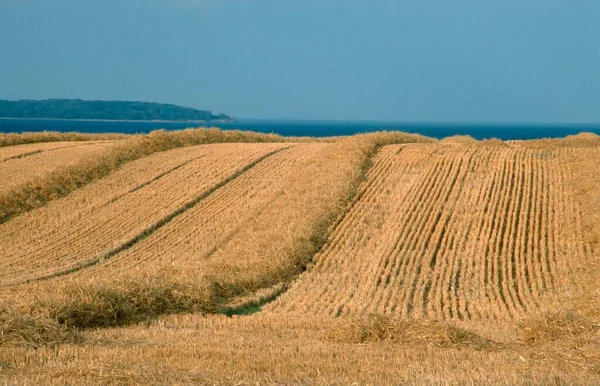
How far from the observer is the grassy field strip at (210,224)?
742 inches

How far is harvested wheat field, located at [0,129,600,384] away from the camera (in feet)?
29.6

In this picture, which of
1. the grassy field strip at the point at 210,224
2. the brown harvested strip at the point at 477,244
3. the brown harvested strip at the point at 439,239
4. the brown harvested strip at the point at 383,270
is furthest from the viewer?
the grassy field strip at the point at 210,224

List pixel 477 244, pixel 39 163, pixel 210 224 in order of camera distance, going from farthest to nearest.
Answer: pixel 39 163 → pixel 210 224 → pixel 477 244

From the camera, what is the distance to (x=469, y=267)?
17.9 meters

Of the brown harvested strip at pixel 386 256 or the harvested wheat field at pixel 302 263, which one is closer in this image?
the harvested wheat field at pixel 302 263

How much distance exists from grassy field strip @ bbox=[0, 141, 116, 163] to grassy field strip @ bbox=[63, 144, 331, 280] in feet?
34.6

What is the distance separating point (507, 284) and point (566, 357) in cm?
812

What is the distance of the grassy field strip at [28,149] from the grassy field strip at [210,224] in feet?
34.6

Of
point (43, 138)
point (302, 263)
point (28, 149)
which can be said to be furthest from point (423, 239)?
point (43, 138)

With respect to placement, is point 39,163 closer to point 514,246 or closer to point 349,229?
point 349,229

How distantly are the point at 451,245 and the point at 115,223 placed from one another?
9.32 meters

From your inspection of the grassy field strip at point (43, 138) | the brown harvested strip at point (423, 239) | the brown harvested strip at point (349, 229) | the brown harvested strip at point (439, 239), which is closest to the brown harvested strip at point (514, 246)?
the brown harvested strip at point (439, 239)

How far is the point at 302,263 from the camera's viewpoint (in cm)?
1825

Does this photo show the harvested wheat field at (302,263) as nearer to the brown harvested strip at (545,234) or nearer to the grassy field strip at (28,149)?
the brown harvested strip at (545,234)
